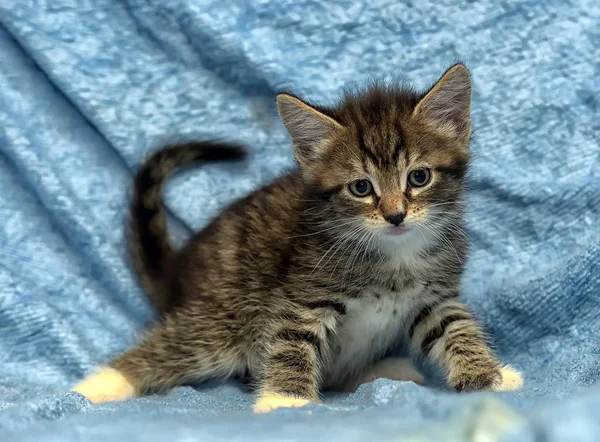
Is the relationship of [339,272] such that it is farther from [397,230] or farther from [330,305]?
[397,230]

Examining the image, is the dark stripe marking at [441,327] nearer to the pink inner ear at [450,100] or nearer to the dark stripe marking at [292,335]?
the dark stripe marking at [292,335]

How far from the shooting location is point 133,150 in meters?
2.11

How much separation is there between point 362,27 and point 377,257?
816mm

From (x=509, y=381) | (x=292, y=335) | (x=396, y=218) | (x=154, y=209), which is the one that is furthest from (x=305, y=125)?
(x=509, y=381)

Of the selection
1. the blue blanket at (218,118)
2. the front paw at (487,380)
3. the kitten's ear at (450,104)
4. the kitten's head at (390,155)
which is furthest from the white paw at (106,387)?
the kitten's ear at (450,104)

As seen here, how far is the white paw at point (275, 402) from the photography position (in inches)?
55.5

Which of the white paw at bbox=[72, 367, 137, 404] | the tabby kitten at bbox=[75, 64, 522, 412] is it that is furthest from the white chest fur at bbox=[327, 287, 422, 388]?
the white paw at bbox=[72, 367, 137, 404]

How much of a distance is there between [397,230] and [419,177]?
0.14 metres

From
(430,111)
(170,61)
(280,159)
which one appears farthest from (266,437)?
(170,61)

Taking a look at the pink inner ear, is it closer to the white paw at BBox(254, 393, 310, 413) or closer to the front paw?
the front paw

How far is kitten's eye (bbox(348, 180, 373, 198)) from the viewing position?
5.11 feet

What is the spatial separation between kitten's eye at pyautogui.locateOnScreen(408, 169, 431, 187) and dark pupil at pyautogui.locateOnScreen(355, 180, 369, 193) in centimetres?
9

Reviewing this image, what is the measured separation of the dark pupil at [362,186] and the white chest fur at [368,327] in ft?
0.71

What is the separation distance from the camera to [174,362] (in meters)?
1.73
